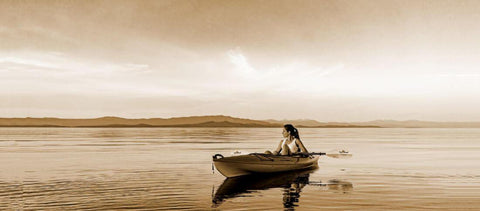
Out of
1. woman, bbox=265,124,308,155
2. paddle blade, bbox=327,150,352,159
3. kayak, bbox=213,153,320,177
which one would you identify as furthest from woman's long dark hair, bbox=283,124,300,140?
paddle blade, bbox=327,150,352,159

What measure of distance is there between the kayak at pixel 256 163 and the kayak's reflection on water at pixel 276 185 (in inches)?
13.1

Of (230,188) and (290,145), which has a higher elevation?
(290,145)

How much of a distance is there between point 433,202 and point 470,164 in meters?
18.0

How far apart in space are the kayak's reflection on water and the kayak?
0.33m

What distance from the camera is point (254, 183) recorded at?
68.5 ft

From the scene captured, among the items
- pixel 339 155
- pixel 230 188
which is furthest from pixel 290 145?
pixel 339 155

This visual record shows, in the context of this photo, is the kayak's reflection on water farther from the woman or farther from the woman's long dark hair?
the woman's long dark hair

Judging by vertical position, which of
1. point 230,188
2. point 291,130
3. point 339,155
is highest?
point 291,130

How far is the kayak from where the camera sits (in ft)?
72.0

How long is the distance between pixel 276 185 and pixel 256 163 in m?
3.00

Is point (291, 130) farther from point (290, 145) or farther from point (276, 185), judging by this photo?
point (276, 185)

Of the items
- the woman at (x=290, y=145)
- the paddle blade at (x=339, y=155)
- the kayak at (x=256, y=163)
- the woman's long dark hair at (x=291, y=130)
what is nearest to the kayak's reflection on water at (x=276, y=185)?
the kayak at (x=256, y=163)

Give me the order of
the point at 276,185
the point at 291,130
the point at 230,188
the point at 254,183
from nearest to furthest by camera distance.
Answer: the point at 230,188
the point at 276,185
the point at 254,183
the point at 291,130

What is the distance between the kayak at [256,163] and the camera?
2194 cm
